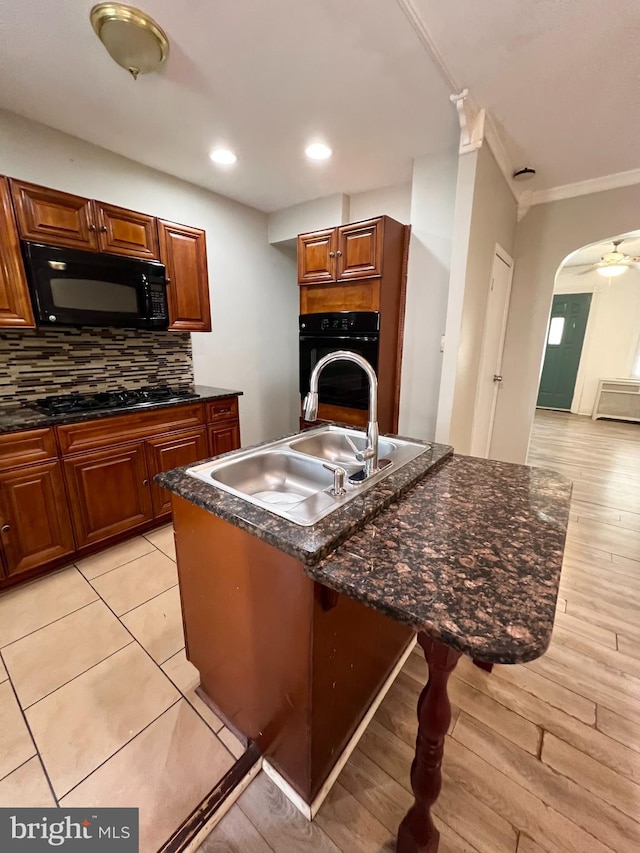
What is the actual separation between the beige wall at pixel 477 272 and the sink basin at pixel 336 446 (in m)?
1.08

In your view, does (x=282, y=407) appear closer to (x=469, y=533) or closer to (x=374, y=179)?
(x=374, y=179)

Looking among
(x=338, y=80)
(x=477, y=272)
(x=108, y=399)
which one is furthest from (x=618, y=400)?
(x=108, y=399)

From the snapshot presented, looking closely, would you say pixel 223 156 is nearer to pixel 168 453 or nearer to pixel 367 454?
pixel 168 453

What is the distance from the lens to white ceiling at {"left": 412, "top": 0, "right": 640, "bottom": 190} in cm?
130

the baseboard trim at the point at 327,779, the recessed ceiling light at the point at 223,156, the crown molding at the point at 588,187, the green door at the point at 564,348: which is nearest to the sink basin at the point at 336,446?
the baseboard trim at the point at 327,779

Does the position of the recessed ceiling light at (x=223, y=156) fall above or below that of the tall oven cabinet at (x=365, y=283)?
above

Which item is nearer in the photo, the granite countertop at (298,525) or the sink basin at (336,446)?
the granite countertop at (298,525)

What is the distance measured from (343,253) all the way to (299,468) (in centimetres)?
183

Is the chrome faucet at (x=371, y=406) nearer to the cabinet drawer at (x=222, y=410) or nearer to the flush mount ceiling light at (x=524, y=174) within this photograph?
the cabinet drawer at (x=222, y=410)

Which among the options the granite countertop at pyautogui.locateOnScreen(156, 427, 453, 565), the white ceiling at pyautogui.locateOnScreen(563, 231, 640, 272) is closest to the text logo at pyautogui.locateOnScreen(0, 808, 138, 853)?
the granite countertop at pyautogui.locateOnScreen(156, 427, 453, 565)

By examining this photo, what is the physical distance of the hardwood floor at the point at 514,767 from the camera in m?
0.97

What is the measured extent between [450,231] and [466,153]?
0.42 meters

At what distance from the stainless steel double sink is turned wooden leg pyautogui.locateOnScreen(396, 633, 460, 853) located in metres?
0.39

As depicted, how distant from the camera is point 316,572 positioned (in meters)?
0.68
